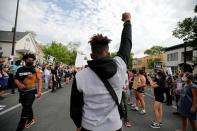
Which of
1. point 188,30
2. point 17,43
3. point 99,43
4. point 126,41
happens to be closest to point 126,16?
point 126,41

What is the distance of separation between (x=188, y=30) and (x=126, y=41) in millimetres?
37706

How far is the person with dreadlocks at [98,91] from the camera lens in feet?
7.79

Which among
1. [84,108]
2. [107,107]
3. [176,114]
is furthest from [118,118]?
[176,114]

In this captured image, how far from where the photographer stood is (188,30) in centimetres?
3753

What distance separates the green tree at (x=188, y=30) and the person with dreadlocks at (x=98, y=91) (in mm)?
36261

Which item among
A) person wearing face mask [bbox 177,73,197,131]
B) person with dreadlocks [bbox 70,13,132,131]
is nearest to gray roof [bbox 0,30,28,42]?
person wearing face mask [bbox 177,73,197,131]

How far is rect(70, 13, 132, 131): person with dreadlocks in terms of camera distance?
2375 mm

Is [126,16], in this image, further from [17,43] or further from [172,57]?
[17,43]

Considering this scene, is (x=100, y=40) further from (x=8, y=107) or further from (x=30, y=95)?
(x=8, y=107)

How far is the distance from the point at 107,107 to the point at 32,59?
149 inches

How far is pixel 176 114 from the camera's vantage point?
10219 mm

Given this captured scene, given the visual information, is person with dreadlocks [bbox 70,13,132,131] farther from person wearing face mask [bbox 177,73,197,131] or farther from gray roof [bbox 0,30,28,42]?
gray roof [bbox 0,30,28,42]

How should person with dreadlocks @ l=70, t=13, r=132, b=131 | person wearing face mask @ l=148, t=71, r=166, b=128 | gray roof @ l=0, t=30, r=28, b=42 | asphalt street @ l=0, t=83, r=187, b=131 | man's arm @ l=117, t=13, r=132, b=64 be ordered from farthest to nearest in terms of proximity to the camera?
1. gray roof @ l=0, t=30, r=28, b=42
2. person wearing face mask @ l=148, t=71, r=166, b=128
3. asphalt street @ l=0, t=83, r=187, b=131
4. man's arm @ l=117, t=13, r=132, b=64
5. person with dreadlocks @ l=70, t=13, r=132, b=131

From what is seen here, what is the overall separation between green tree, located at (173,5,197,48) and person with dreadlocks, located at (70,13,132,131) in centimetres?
3626
